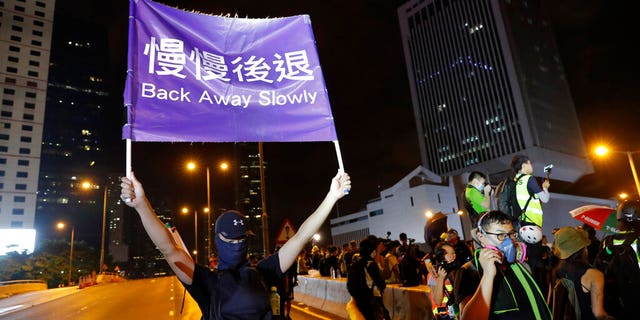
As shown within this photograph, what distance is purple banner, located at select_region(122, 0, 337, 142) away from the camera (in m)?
3.98

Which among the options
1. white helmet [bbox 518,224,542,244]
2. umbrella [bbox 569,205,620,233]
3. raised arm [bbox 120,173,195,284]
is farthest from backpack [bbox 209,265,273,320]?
umbrella [bbox 569,205,620,233]

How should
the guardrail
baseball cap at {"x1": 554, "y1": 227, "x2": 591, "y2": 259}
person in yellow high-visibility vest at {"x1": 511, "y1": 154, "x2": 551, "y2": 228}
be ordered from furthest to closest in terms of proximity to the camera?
the guardrail, person in yellow high-visibility vest at {"x1": 511, "y1": 154, "x2": 551, "y2": 228}, baseball cap at {"x1": 554, "y1": 227, "x2": 591, "y2": 259}

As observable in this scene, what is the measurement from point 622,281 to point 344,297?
917cm

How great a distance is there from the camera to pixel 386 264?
462 inches

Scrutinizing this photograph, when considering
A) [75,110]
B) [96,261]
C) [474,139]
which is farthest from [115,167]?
[474,139]

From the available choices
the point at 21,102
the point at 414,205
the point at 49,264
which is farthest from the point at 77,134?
the point at 414,205

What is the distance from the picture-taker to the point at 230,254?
2.88m

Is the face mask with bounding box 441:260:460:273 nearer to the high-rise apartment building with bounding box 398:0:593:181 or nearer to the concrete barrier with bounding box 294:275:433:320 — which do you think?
the concrete barrier with bounding box 294:275:433:320

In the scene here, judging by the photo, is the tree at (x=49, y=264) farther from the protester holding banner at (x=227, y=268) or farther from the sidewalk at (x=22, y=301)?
the protester holding banner at (x=227, y=268)

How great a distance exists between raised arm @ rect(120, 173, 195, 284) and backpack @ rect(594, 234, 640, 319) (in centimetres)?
430

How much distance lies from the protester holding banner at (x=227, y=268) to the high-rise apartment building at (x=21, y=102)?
309 feet

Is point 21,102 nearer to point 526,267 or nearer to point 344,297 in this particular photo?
point 344,297

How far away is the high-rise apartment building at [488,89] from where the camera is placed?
349 feet

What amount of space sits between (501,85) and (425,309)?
11238 centimetres
